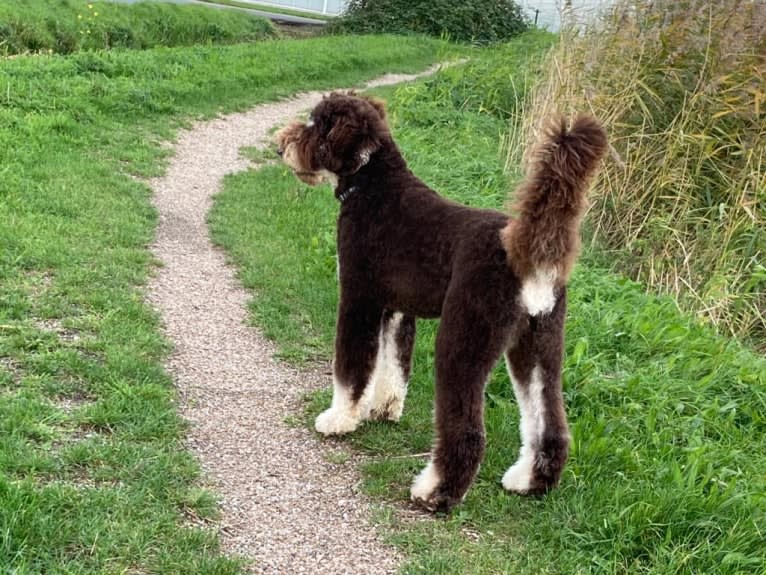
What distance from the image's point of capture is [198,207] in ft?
26.0

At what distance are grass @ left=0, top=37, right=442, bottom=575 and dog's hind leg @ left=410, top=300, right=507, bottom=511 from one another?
1.01 m

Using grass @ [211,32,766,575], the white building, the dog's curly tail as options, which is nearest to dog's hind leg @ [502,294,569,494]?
grass @ [211,32,766,575]

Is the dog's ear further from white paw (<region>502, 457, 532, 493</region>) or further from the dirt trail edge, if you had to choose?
white paw (<region>502, 457, 532, 493</region>)

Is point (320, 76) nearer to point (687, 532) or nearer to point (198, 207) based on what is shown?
point (198, 207)

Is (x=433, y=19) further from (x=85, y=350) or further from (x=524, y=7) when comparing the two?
(x=85, y=350)

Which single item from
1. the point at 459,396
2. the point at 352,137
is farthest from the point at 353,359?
the point at 352,137

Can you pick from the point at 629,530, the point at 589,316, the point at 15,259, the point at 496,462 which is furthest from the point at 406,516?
the point at 15,259

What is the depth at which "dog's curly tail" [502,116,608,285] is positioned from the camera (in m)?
3.06

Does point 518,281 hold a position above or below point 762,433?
above

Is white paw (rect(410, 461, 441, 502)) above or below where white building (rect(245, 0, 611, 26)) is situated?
below

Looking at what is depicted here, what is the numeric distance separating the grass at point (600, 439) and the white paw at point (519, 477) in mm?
49

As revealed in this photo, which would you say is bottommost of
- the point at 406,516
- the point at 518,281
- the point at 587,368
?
the point at 406,516

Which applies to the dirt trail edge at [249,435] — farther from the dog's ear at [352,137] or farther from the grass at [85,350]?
the dog's ear at [352,137]

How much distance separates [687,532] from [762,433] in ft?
4.10
